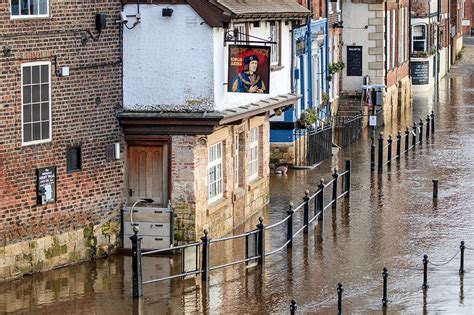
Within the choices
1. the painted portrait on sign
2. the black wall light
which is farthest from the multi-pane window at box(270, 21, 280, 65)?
the black wall light

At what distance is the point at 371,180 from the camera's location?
1751 inches

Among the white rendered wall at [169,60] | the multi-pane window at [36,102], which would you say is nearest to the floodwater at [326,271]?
the multi-pane window at [36,102]

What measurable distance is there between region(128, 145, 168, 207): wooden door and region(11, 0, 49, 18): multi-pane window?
426 centimetres

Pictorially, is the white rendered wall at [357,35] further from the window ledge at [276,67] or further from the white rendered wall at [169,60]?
the white rendered wall at [169,60]

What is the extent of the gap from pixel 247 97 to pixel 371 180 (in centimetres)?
1211

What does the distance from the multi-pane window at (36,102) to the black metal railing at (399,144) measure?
61.7 ft

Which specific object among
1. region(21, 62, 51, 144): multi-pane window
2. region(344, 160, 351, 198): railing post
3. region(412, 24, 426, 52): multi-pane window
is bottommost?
region(344, 160, 351, 198): railing post

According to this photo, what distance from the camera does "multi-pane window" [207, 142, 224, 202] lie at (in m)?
32.8

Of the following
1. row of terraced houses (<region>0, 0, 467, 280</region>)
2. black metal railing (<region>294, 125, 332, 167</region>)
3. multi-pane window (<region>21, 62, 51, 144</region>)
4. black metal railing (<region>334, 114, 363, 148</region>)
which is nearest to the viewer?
row of terraced houses (<region>0, 0, 467, 280</region>)

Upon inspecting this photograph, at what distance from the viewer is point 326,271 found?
1184 inches

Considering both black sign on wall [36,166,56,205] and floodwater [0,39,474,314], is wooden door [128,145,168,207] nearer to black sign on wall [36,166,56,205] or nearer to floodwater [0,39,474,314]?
floodwater [0,39,474,314]

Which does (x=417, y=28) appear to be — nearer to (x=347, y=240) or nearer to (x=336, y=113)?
(x=336, y=113)

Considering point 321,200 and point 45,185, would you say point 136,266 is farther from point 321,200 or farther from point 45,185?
point 321,200

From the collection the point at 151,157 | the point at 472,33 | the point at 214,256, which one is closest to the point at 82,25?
the point at 151,157
